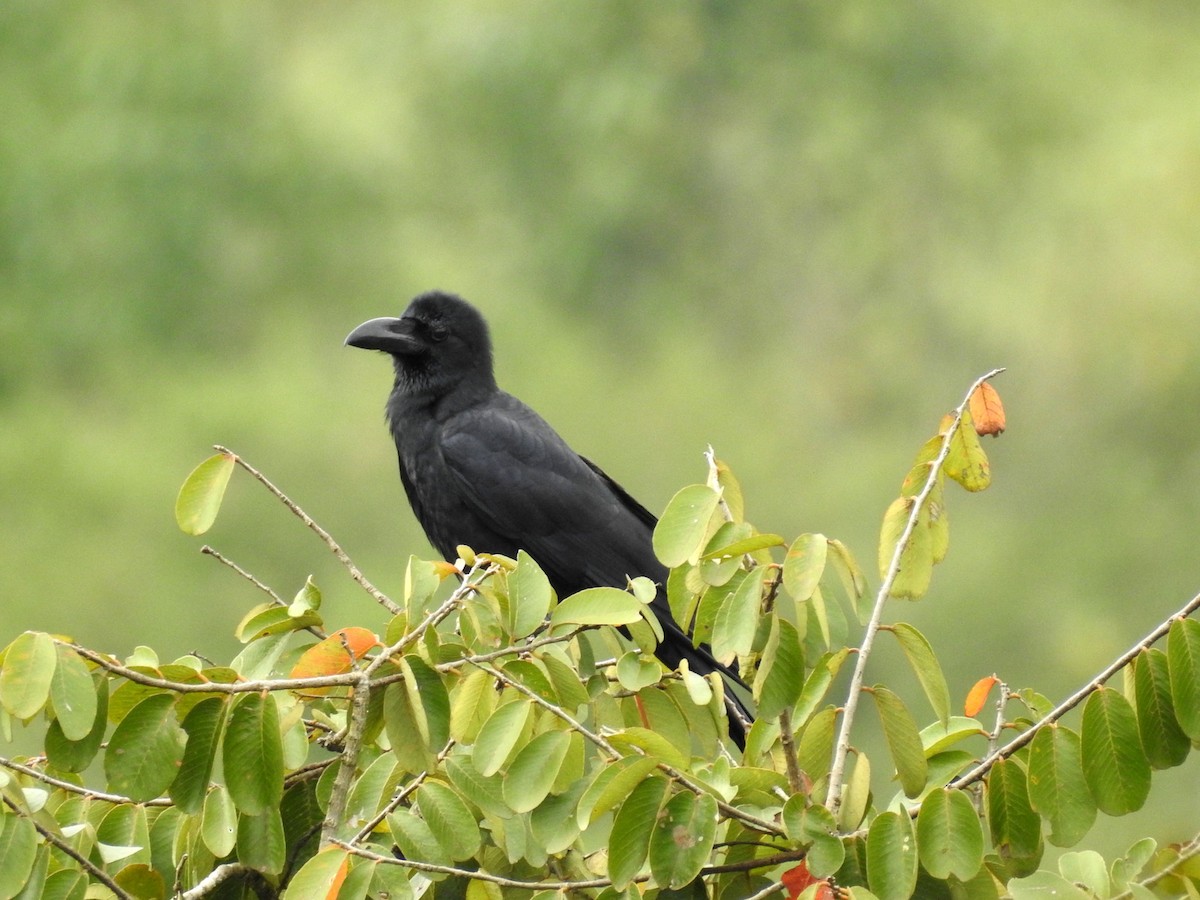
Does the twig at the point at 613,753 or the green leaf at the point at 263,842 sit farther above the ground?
the twig at the point at 613,753

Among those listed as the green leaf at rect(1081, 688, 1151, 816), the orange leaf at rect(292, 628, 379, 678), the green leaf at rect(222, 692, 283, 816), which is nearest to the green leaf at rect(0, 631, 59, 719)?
the green leaf at rect(222, 692, 283, 816)

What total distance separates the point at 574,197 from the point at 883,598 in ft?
77.3

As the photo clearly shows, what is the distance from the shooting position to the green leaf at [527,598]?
2.29 metres

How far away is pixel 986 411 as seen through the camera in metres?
2.57

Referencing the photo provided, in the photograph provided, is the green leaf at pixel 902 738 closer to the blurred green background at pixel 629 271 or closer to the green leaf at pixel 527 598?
the green leaf at pixel 527 598

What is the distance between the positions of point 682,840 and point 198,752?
647 millimetres

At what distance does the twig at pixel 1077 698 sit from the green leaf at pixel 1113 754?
2 centimetres

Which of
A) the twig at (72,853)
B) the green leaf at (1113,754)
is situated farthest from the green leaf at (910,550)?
the twig at (72,853)

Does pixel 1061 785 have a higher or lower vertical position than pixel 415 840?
higher

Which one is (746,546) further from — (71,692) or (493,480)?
(493,480)

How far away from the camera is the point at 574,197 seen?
25531 mm

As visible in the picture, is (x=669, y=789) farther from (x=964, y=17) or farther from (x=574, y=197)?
(x=964, y=17)

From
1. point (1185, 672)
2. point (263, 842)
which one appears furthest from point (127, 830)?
point (1185, 672)

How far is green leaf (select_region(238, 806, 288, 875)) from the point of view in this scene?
2.24 metres
